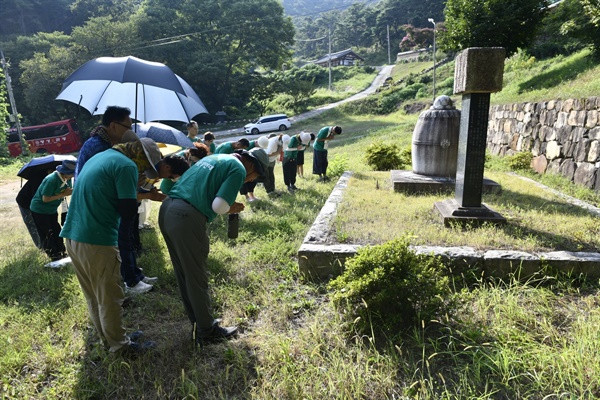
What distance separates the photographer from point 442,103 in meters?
7.07

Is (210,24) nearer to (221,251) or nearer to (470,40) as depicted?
(470,40)

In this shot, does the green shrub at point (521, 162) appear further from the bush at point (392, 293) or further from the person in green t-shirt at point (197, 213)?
the person in green t-shirt at point (197, 213)

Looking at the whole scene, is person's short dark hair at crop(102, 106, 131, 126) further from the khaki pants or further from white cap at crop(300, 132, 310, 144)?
white cap at crop(300, 132, 310, 144)

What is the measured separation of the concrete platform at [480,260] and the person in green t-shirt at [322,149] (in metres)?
4.99

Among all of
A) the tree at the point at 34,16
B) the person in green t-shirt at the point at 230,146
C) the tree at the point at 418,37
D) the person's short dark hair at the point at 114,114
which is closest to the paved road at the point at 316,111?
the tree at the point at 418,37

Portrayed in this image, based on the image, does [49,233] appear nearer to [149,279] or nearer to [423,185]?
[149,279]

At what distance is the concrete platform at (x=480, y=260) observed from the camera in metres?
3.39

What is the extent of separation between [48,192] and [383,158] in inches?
270

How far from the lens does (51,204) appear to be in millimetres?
4520

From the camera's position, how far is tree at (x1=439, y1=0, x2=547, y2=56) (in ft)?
41.5

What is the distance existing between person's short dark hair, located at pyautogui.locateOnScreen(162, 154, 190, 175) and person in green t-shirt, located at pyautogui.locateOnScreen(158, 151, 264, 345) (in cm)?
14

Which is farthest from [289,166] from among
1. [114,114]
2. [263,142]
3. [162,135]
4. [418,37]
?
[418,37]

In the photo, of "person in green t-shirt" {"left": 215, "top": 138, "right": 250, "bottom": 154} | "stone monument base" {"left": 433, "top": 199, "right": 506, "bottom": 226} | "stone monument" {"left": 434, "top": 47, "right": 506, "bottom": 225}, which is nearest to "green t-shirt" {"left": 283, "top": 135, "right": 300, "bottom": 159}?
"person in green t-shirt" {"left": 215, "top": 138, "right": 250, "bottom": 154}

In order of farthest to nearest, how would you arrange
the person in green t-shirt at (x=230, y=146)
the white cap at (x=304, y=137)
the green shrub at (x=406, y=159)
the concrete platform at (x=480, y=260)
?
the green shrub at (x=406, y=159) → the white cap at (x=304, y=137) → the person in green t-shirt at (x=230, y=146) → the concrete platform at (x=480, y=260)
